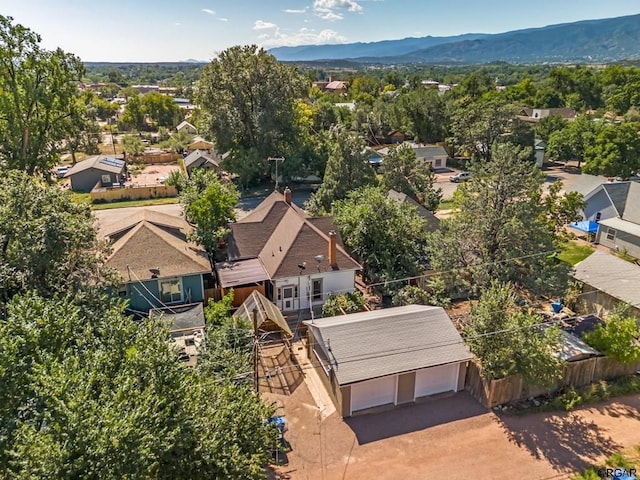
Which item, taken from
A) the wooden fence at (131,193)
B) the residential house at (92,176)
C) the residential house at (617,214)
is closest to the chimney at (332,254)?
the residential house at (617,214)

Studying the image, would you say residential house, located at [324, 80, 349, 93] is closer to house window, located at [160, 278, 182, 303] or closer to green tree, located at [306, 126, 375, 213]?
green tree, located at [306, 126, 375, 213]

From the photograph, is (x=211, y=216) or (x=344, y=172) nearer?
(x=211, y=216)

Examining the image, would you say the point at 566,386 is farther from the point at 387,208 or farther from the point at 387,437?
the point at 387,208

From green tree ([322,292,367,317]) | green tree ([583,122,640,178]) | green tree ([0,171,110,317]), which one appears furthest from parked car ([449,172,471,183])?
green tree ([0,171,110,317])

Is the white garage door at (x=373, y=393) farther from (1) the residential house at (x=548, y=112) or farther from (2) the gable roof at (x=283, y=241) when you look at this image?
(1) the residential house at (x=548, y=112)

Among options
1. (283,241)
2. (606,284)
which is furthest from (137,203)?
(606,284)

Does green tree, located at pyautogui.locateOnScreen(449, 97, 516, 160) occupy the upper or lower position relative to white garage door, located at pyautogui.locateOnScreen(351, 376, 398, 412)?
upper

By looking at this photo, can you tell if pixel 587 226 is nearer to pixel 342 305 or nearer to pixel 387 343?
pixel 342 305
